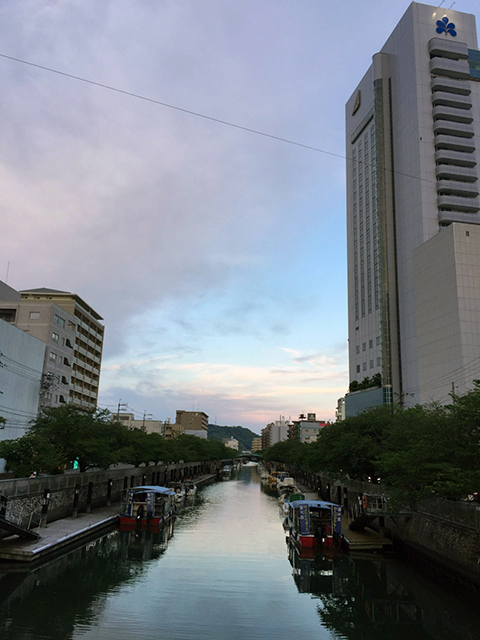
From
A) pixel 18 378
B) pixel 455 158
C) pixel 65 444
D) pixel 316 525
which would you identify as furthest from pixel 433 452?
pixel 455 158

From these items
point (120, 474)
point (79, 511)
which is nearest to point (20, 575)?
point (79, 511)

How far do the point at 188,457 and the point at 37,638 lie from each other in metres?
97.8

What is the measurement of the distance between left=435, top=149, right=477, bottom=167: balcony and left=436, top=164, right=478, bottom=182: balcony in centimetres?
132

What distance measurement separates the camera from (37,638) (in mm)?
21438

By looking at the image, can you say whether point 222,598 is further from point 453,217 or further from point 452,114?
point 452,114

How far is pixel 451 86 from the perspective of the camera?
130 metres

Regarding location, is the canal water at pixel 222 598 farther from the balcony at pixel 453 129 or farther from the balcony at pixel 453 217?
the balcony at pixel 453 129

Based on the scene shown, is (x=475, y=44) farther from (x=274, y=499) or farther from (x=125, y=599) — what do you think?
(x=125, y=599)

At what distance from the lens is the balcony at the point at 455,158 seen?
12600 cm

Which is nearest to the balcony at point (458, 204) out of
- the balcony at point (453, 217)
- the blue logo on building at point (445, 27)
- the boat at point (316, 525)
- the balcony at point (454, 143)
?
the balcony at point (453, 217)

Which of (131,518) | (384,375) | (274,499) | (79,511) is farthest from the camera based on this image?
(384,375)

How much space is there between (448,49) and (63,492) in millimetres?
142243

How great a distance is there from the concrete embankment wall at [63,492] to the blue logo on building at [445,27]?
137 metres

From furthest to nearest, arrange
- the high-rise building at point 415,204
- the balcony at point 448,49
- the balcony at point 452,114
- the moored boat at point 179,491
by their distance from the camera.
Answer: the balcony at point 448,49 < the balcony at point 452,114 < the high-rise building at point 415,204 < the moored boat at point 179,491
